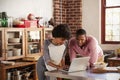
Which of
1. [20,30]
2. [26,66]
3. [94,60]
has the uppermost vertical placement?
[20,30]

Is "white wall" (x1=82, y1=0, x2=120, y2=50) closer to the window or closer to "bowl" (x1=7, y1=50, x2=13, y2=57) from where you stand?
the window

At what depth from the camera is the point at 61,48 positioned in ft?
11.5

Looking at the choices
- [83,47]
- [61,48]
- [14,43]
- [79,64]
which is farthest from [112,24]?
[79,64]

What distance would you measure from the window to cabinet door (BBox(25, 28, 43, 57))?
1.80 meters

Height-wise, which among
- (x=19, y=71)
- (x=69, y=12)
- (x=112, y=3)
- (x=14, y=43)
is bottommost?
(x=19, y=71)

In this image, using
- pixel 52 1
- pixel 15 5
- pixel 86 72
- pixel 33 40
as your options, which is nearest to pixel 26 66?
pixel 33 40

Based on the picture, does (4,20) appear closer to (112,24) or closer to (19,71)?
(19,71)

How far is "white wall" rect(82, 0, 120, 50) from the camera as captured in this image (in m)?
6.68

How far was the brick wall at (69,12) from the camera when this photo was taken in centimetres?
680

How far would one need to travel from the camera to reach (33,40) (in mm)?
5809

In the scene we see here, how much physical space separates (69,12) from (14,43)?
225cm

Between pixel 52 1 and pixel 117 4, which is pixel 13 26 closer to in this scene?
pixel 52 1

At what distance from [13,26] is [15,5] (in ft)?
1.79

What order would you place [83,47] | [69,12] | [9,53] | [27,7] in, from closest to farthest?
[83,47], [9,53], [27,7], [69,12]
